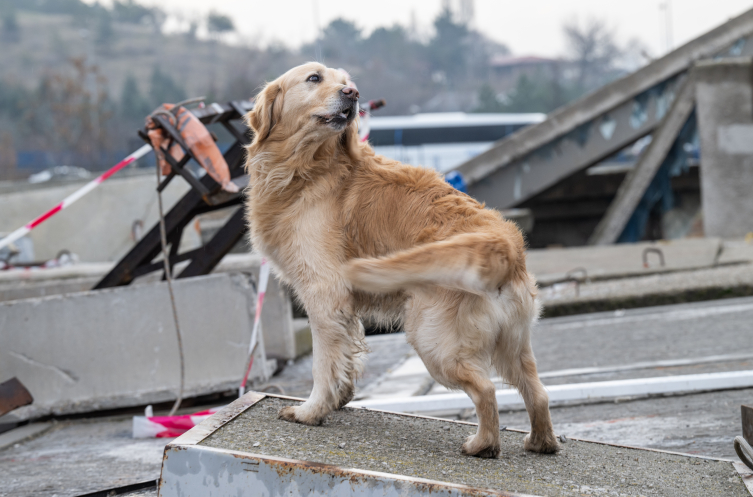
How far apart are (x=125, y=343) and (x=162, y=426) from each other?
0.96 m

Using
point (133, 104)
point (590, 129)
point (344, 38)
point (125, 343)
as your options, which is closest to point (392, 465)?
point (125, 343)

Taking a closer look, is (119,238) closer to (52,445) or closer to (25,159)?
(52,445)

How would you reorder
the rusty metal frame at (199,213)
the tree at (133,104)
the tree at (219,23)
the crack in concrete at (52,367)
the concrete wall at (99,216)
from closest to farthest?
the rusty metal frame at (199,213), the crack in concrete at (52,367), the concrete wall at (99,216), the tree at (133,104), the tree at (219,23)

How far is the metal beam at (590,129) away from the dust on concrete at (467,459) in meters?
10.3

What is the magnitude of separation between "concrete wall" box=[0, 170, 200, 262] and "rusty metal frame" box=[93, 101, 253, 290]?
6108 mm

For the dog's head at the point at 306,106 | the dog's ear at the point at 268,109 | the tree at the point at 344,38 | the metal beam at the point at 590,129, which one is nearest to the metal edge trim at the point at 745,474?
the dog's head at the point at 306,106

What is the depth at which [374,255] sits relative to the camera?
294 cm

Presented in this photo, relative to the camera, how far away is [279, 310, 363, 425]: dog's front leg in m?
2.91

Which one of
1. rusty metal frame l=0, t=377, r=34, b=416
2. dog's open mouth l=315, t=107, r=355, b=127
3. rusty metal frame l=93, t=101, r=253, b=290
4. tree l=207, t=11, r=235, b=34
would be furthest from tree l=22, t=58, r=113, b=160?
tree l=207, t=11, r=235, b=34

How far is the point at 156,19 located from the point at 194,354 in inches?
4856

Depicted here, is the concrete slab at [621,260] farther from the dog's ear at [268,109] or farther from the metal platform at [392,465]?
the dog's ear at [268,109]

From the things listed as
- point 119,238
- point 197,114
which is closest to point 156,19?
point 119,238

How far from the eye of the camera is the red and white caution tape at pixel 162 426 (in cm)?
417

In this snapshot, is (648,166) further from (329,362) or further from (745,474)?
(329,362)
